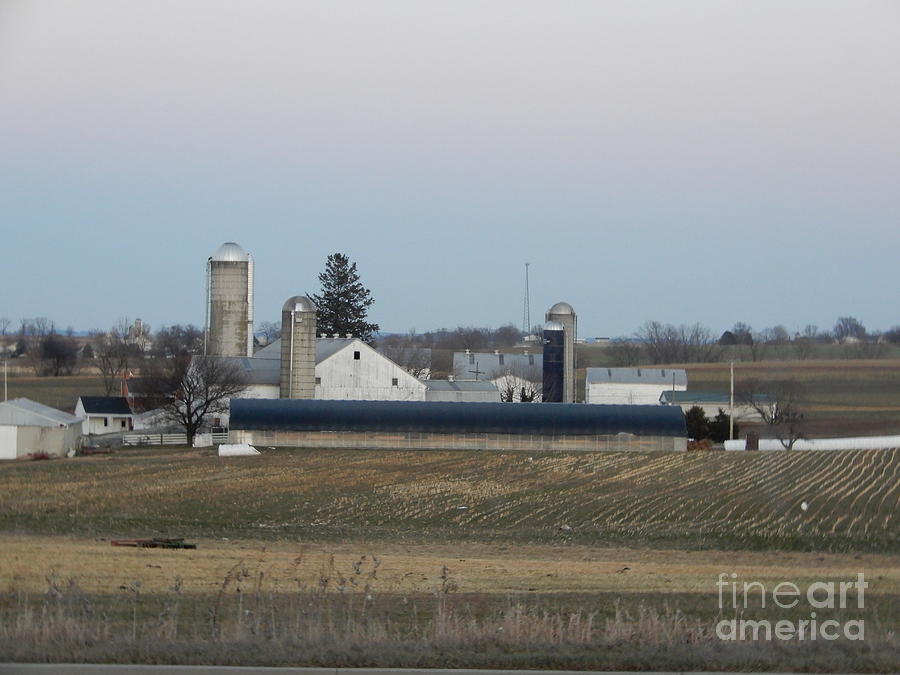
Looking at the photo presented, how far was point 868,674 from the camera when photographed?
9195 mm

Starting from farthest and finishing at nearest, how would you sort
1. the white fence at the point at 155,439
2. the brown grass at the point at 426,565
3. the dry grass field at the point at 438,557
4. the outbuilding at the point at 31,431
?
the white fence at the point at 155,439, the outbuilding at the point at 31,431, the brown grass at the point at 426,565, the dry grass field at the point at 438,557

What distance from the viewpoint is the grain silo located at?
7106cm

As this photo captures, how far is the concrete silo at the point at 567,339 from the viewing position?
7169cm

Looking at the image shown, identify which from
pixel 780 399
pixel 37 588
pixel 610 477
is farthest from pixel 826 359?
pixel 37 588

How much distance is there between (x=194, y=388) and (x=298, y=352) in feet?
22.9

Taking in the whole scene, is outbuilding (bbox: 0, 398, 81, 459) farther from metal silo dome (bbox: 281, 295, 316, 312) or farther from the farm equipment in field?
the farm equipment in field

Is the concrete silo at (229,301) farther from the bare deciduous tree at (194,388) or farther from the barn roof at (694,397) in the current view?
the barn roof at (694,397)

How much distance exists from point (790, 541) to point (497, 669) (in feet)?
57.4

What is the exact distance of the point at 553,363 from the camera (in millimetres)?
71812

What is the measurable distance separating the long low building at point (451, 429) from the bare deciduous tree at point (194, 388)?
19.1 feet

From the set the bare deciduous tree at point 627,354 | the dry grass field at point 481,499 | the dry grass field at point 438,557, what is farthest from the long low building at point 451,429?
the bare deciduous tree at point 627,354

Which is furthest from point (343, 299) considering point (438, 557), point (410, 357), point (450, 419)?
point (438, 557)

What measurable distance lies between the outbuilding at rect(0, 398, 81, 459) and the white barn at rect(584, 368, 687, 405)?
39936 mm

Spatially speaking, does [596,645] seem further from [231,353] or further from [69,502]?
[231,353]
